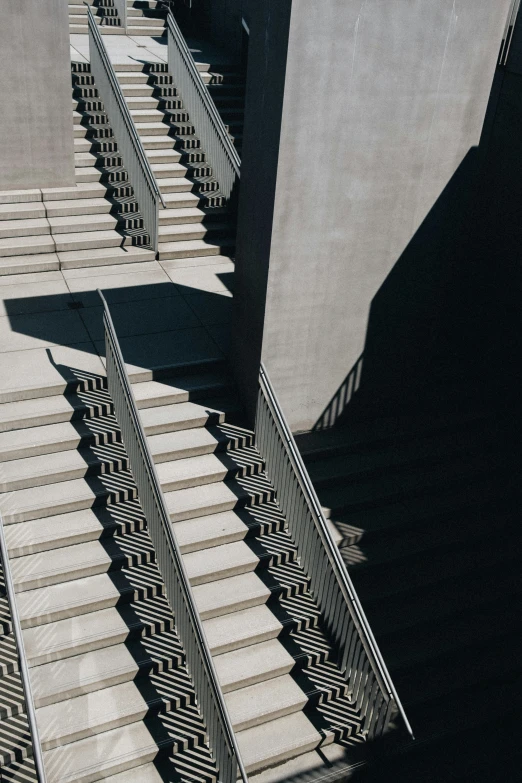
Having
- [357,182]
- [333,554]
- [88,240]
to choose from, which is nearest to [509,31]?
[357,182]

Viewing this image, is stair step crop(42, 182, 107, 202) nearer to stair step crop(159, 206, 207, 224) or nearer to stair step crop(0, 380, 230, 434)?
stair step crop(159, 206, 207, 224)

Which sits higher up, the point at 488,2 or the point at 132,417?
the point at 488,2

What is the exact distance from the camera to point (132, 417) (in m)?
7.39

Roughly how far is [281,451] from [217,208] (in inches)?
189

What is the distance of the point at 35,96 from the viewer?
1069cm

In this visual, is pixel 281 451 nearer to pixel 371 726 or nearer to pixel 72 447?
pixel 72 447

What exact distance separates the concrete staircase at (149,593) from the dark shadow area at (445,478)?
76cm

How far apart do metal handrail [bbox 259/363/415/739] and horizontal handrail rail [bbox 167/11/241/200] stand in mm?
4243

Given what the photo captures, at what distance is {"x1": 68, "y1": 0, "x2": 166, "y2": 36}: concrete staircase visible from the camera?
550 inches

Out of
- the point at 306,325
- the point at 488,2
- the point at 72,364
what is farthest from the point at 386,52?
the point at 72,364

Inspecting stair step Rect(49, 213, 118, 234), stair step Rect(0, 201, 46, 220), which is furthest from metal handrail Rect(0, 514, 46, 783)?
stair step Rect(0, 201, 46, 220)

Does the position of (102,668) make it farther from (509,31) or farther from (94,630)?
(509,31)

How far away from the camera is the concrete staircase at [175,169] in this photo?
10922mm

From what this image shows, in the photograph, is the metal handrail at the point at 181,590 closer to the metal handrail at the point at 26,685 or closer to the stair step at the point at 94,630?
the stair step at the point at 94,630
